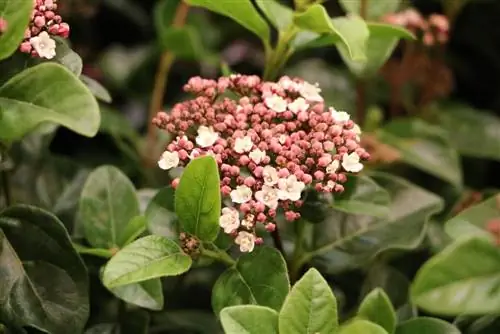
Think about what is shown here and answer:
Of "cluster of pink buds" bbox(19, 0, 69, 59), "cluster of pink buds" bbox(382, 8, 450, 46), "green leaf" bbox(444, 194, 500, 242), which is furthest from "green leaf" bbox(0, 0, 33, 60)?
"cluster of pink buds" bbox(382, 8, 450, 46)

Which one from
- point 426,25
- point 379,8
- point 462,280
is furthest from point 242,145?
point 426,25

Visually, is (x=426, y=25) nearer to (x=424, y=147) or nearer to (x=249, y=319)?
(x=424, y=147)

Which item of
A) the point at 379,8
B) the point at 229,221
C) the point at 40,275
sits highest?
the point at 379,8

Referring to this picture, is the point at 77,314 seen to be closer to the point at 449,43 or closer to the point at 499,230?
the point at 499,230

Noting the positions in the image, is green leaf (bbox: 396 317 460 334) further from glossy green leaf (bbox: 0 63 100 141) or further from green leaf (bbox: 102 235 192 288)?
glossy green leaf (bbox: 0 63 100 141)

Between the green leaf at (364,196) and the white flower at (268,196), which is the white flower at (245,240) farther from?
the green leaf at (364,196)

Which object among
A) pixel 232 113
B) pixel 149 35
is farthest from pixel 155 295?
pixel 149 35
